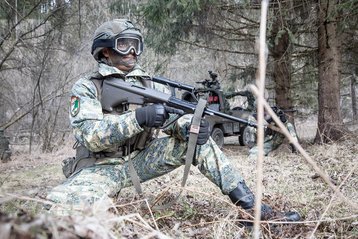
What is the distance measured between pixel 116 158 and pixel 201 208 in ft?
2.60

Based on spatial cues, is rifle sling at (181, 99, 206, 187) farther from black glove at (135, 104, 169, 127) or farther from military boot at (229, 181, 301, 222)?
military boot at (229, 181, 301, 222)

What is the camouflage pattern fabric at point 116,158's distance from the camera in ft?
9.48

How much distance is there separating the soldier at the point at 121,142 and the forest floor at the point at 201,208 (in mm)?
200

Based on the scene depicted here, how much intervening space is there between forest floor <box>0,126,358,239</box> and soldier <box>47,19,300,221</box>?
20 cm

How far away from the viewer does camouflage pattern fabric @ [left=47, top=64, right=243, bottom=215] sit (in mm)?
2891

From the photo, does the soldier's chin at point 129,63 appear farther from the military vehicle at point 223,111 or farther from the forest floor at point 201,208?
the military vehicle at point 223,111

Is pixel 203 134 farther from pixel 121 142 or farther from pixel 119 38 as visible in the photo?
pixel 119 38

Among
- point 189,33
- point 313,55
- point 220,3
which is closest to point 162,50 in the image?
point 189,33

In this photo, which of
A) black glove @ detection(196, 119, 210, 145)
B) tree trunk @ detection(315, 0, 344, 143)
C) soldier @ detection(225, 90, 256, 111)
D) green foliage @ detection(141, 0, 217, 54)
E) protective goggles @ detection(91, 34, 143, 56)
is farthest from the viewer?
soldier @ detection(225, 90, 256, 111)

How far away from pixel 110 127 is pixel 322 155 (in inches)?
153

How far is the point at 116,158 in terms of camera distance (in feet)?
10.7

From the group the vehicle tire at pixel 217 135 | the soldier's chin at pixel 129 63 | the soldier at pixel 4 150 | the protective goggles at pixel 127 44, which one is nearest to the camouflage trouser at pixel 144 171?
the soldier's chin at pixel 129 63

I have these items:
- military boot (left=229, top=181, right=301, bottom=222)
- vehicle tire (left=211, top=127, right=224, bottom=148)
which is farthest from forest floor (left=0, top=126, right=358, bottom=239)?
vehicle tire (left=211, top=127, right=224, bottom=148)

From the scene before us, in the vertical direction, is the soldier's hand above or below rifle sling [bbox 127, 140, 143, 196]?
above
